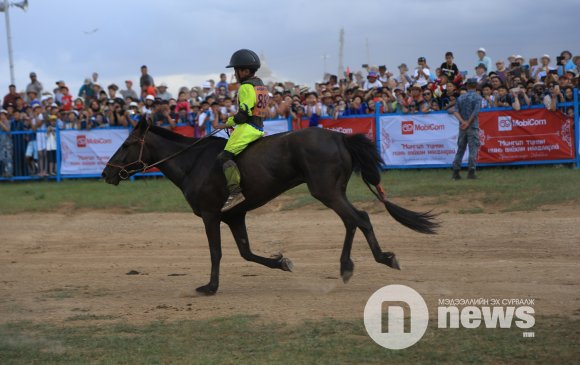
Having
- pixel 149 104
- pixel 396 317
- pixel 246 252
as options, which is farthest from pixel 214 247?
pixel 149 104

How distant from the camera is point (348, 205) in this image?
9.69m

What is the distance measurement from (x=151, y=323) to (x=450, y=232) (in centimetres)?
742

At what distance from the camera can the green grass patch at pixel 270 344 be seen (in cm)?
677

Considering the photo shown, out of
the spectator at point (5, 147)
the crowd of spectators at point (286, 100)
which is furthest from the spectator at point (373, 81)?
the spectator at point (5, 147)

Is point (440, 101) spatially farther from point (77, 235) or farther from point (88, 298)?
point (88, 298)

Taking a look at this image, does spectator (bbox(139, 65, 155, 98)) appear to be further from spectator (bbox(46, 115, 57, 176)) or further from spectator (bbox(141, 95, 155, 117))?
spectator (bbox(46, 115, 57, 176))

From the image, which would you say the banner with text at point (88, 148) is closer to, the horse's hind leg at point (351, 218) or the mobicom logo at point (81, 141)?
Answer: the mobicom logo at point (81, 141)

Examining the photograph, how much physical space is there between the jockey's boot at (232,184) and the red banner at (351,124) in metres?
10.9

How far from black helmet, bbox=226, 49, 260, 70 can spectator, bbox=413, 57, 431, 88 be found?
1249 cm

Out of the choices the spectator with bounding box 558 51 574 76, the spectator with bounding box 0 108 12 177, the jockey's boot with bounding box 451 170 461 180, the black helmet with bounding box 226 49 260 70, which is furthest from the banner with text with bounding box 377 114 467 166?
the spectator with bounding box 0 108 12 177

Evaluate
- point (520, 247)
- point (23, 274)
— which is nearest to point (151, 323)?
point (23, 274)

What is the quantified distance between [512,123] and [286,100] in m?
5.85

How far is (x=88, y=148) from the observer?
2292cm

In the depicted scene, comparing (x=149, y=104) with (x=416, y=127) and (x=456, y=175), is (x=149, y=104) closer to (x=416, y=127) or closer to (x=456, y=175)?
(x=416, y=127)
